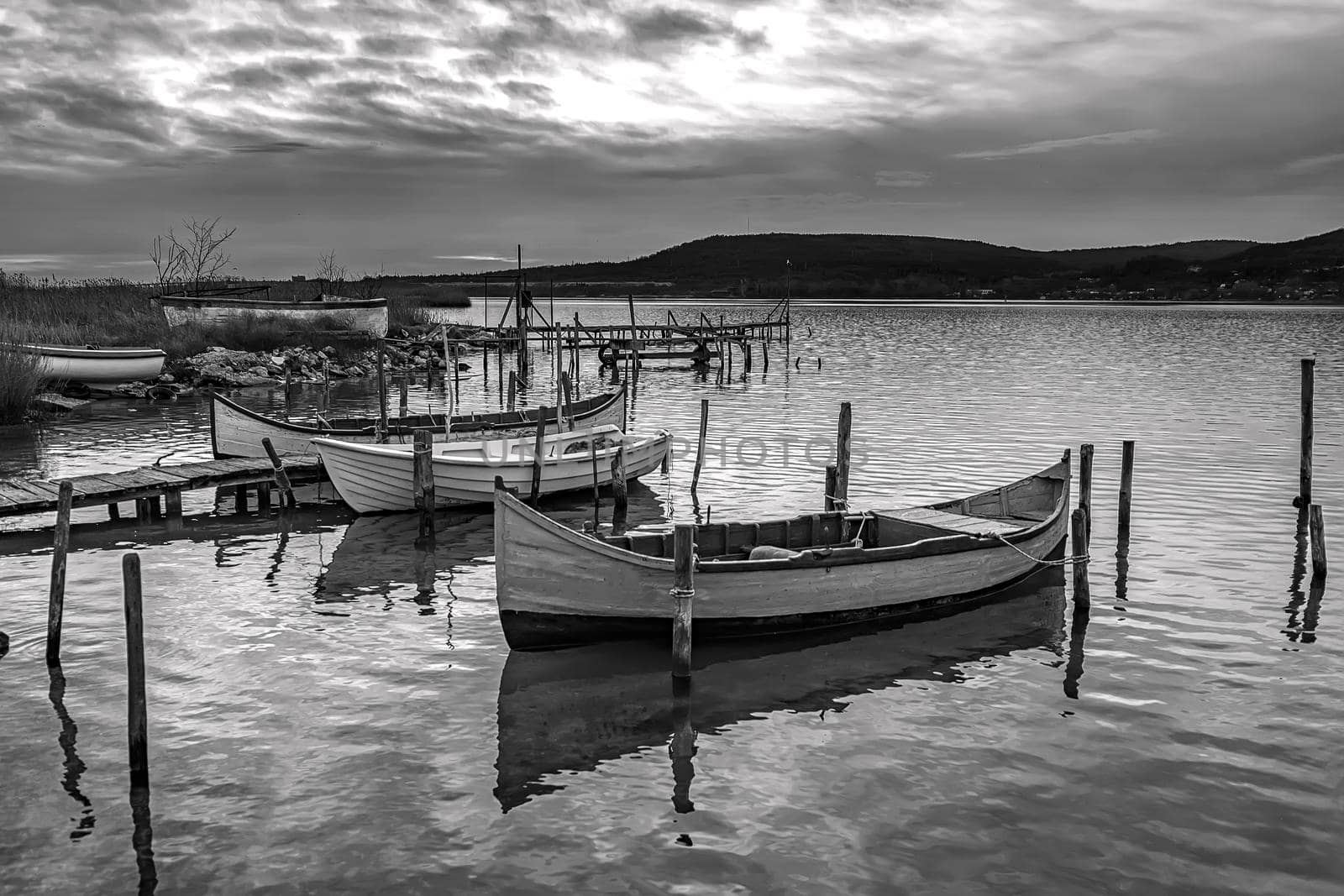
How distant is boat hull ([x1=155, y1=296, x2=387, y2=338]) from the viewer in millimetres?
48750

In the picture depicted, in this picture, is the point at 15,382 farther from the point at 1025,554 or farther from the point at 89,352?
the point at 1025,554

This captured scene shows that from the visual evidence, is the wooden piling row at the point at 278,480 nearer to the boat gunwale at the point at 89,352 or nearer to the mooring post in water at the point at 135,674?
the mooring post in water at the point at 135,674

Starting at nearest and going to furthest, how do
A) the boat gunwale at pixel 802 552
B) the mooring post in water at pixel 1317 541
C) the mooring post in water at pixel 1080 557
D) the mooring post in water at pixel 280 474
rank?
the boat gunwale at pixel 802 552 → the mooring post in water at pixel 1080 557 → the mooring post in water at pixel 1317 541 → the mooring post in water at pixel 280 474

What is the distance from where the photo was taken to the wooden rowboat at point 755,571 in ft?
39.3

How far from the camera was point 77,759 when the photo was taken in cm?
938

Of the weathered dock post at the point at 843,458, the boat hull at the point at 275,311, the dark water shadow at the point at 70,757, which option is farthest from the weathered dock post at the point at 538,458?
the boat hull at the point at 275,311

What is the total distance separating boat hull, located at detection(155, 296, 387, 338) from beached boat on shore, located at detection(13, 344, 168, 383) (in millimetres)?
10190

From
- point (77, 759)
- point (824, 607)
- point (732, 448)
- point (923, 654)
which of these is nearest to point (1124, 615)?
point (923, 654)

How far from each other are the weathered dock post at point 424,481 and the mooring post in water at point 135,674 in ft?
31.6

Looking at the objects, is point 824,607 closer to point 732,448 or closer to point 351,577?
point 351,577

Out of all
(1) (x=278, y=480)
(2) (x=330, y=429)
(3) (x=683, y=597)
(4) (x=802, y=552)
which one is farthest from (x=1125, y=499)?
(2) (x=330, y=429)

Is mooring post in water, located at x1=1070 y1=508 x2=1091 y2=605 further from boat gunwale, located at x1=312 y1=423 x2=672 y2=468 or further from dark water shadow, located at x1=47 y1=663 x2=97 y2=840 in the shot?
dark water shadow, located at x1=47 y1=663 x2=97 y2=840

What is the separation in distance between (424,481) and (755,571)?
8.06 m

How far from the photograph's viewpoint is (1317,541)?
1436 cm
